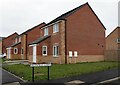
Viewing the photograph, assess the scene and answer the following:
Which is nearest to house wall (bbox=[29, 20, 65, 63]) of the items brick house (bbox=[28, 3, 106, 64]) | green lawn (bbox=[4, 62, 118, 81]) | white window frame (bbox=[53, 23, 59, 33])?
brick house (bbox=[28, 3, 106, 64])

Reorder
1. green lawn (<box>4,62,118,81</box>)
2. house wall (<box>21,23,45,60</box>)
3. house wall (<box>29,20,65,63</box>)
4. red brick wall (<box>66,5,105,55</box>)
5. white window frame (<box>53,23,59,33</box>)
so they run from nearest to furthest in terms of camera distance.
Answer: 1. green lawn (<box>4,62,118,81</box>)
2. house wall (<box>29,20,65,63</box>)
3. red brick wall (<box>66,5,105,55</box>)
4. white window frame (<box>53,23,59,33</box>)
5. house wall (<box>21,23,45,60</box>)

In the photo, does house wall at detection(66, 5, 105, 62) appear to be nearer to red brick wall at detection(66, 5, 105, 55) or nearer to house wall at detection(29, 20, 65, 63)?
red brick wall at detection(66, 5, 105, 55)

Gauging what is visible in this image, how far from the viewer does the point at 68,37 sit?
30.7m

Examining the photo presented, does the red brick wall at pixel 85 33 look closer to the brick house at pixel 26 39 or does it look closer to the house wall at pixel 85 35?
the house wall at pixel 85 35

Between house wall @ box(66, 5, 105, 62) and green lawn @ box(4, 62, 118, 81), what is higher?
house wall @ box(66, 5, 105, 62)

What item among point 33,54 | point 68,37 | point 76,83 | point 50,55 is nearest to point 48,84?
point 76,83

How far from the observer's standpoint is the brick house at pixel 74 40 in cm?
3061

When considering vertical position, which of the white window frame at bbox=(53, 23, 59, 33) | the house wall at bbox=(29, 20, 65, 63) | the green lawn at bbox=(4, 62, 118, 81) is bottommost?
the green lawn at bbox=(4, 62, 118, 81)

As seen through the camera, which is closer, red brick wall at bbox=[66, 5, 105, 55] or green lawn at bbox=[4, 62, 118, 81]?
green lawn at bbox=[4, 62, 118, 81]

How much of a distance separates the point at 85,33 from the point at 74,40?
230 centimetres

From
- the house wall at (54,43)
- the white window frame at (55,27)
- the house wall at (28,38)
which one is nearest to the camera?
the house wall at (54,43)

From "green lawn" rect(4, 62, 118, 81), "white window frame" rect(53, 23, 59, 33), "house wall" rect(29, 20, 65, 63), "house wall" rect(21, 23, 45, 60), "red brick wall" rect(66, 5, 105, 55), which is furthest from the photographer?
"house wall" rect(21, 23, 45, 60)

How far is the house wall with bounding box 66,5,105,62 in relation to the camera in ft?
102

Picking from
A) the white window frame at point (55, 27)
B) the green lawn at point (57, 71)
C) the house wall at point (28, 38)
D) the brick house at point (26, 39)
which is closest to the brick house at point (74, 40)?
the white window frame at point (55, 27)
